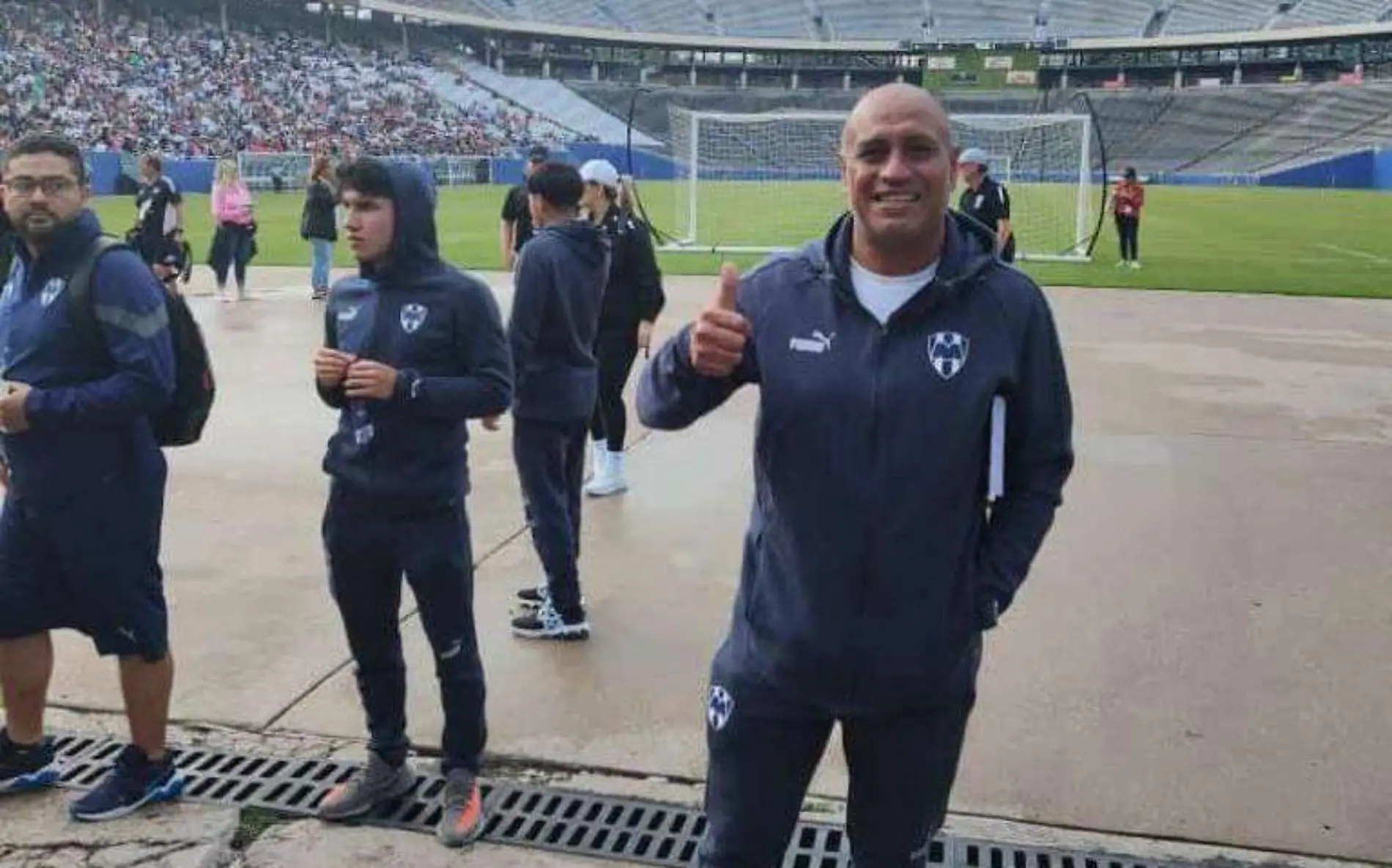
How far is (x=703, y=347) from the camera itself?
7.80 feet

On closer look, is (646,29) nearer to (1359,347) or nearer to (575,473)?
(1359,347)

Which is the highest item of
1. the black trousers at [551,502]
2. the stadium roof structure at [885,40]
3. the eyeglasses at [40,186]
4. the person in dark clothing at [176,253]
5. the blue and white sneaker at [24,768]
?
the stadium roof structure at [885,40]

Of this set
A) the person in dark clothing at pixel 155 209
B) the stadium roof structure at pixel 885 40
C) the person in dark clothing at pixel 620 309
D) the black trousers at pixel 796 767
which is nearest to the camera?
the black trousers at pixel 796 767

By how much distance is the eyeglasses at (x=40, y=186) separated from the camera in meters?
3.57

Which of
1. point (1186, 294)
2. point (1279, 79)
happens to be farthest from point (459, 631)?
point (1279, 79)

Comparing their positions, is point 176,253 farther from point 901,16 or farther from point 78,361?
point 901,16

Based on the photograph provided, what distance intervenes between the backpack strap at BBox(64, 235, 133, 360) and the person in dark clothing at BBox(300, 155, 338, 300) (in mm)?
11233

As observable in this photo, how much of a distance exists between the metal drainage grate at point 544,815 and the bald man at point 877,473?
1.06 metres

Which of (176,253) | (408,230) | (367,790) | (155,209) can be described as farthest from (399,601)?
(155,209)

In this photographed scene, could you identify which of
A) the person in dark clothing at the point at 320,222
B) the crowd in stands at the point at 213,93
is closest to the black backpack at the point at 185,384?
the person in dark clothing at the point at 320,222

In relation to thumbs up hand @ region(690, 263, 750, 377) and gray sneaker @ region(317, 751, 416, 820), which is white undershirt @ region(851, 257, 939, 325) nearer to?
thumbs up hand @ region(690, 263, 750, 377)

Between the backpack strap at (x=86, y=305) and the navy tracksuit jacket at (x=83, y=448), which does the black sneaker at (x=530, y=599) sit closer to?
the navy tracksuit jacket at (x=83, y=448)

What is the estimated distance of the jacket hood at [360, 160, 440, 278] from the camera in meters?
3.62

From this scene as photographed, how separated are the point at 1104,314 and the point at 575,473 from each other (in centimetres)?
1031
